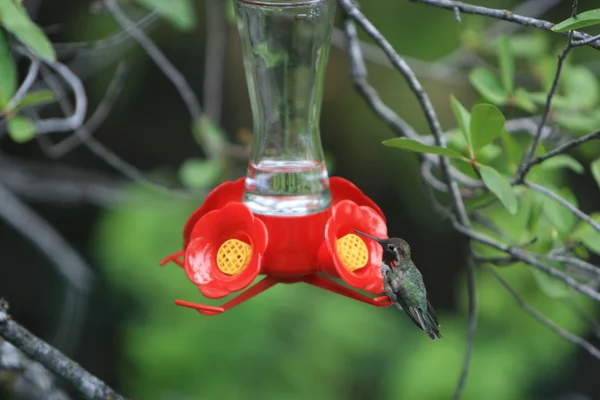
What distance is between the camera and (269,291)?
295 cm

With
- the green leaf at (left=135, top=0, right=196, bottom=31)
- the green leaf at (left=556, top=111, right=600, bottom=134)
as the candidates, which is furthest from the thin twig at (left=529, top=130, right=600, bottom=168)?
the green leaf at (left=135, top=0, right=196, bottom=31)

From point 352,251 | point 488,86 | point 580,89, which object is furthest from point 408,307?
point 580,89

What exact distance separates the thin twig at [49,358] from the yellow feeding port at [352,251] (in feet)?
1.20

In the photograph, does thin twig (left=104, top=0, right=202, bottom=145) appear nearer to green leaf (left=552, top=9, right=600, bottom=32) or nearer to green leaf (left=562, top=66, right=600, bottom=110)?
green leaf (left=562, top=66, right=600, bottom=110)

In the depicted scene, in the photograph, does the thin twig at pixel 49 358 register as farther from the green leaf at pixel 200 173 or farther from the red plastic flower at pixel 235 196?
the green leaf at pixel 200 173

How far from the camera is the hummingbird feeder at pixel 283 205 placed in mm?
1096

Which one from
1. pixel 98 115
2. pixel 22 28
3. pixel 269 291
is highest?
pixel 22 28

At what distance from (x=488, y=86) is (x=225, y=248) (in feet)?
2.09

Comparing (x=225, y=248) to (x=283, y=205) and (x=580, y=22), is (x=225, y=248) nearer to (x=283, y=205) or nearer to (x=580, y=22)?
(x=283, y=205)

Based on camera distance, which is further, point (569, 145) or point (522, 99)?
point (522, 99)

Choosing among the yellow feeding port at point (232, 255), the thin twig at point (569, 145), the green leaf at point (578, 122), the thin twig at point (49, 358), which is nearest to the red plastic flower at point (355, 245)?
the yellow feeding port at point (232, 255)

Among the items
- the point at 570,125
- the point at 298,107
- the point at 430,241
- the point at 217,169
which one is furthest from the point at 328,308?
the point at 298,107

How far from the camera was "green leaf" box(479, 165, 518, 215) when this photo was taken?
1017 millimetres

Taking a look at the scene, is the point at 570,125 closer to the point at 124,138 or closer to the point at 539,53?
the point at 539,53
